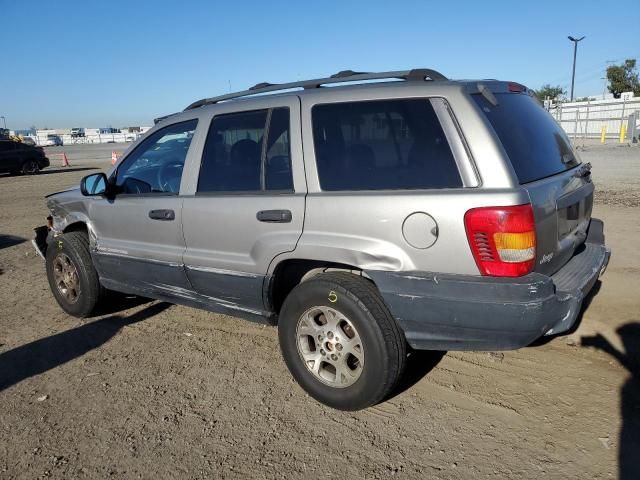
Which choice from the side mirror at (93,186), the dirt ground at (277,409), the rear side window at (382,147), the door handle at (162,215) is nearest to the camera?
the dirt ground at (277,409)

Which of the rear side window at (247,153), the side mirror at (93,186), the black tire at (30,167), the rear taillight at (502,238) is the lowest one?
the black tire at (30,167)

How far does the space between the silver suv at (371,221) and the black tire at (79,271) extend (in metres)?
0.84

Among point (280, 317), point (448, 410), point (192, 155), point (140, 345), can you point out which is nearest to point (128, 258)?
point (140, 345)

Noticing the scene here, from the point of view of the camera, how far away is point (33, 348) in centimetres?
418

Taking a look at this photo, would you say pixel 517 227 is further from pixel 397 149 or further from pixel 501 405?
pixel 501 405

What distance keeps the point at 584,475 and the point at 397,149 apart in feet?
6.31

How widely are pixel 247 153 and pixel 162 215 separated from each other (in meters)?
0.87

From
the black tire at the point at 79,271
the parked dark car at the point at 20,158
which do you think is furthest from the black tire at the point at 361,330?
the parked dark car at the point at 20,158

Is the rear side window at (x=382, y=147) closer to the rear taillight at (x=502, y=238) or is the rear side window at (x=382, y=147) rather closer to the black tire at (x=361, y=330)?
the rear taillight at (x=502, y=238)

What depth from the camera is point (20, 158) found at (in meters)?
20.7

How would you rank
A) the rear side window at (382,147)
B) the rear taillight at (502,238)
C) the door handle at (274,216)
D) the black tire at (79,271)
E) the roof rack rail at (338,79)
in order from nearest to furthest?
1. the rear taillight at (502,238)
2. the rear side window at (382,147)
3. the roof rack rail at (338,79)
4. the door handle at (274,216)
5. the black tire at (79,271)

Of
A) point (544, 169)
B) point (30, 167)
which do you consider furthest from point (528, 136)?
point (30, 167)

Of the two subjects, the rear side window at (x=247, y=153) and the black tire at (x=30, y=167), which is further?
the black tire at (x=30, y=167)

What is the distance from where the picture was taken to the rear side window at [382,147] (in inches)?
109
